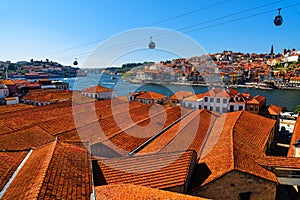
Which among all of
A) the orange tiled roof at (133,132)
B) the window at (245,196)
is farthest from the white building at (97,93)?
the window at (245,196)

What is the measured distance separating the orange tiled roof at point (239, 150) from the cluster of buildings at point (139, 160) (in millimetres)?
45

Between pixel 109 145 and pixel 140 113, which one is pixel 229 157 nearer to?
pixel 109 145

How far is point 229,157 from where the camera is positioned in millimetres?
9203

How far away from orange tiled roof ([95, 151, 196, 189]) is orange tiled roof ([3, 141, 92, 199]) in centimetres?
105

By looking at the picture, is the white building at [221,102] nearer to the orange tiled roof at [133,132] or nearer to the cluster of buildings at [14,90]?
the orange tiled roof at [133,132]

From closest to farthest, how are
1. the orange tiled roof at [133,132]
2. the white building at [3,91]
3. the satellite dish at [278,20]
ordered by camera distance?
the satellite dish at [278,20]
the orange tiled roof at [133,132]
the white building at [3,91]

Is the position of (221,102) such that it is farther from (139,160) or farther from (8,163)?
(8,163)

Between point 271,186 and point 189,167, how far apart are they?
341 cm

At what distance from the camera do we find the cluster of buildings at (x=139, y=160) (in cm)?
591

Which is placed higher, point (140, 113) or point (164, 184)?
point (140, 113)

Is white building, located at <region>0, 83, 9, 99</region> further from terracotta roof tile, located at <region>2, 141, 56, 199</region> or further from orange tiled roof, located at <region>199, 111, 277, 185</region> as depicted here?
orange tiled roof, located at <region>199, 111, 277, 185</region>

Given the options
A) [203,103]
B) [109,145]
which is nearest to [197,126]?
[109,145]

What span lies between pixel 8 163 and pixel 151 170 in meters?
4.84

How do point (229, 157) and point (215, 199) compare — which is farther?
point (229, 157)
